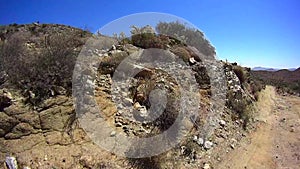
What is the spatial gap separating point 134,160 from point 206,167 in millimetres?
1597

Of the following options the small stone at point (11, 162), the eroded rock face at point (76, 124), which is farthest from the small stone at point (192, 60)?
the small stone at point (11, 162)

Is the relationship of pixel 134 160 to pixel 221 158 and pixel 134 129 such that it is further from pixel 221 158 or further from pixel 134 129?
pixel 221 158

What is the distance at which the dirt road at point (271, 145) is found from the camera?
603 cm

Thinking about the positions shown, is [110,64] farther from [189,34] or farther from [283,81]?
[283,81]

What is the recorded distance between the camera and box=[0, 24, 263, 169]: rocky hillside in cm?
463

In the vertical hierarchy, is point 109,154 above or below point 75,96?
below

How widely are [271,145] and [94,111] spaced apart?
495 centimetres

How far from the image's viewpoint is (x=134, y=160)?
4.77 m

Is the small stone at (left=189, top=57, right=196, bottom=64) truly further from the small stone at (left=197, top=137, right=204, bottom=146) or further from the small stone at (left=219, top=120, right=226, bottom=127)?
the small stone at (left=197, top=137, right=204, bottom=146)

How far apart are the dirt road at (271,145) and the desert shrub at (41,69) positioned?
12.7ft

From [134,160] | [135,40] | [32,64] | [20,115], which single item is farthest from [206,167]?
[135,40]

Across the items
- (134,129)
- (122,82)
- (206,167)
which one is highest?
(122,82)

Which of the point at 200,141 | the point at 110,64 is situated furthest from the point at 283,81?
the point at 110,64

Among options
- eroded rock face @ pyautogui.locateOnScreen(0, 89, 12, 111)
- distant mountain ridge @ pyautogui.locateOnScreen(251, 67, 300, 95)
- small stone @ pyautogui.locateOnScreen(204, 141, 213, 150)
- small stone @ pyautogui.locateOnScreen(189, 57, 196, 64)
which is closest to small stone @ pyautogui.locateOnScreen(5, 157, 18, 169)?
eroded rock face @ pyautogui.locateOnScreen(0, 89, 12, 111)
